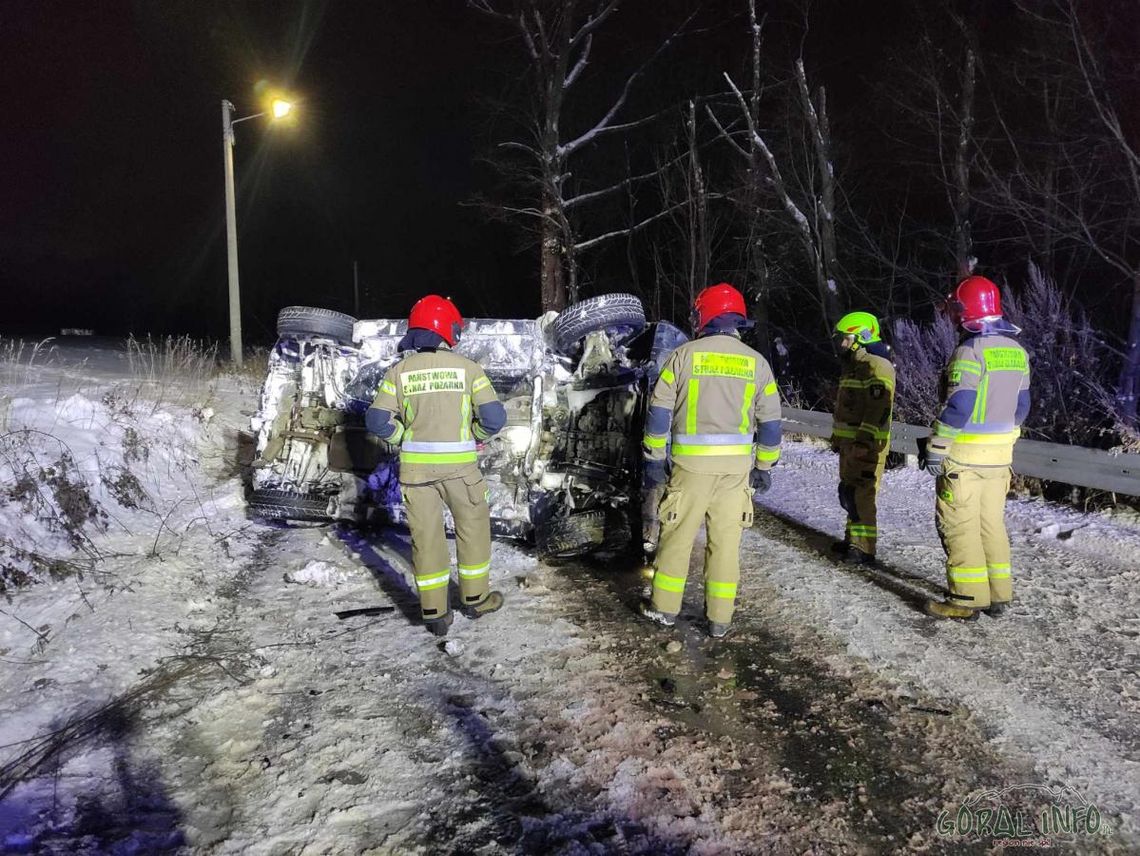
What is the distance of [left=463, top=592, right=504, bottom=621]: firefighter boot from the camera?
13.0 feet

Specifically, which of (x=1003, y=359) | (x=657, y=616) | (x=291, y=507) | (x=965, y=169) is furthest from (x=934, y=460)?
(x=965, y=169)

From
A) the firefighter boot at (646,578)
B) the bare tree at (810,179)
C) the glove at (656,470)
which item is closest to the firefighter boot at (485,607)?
the firefighter boot at (646,578)

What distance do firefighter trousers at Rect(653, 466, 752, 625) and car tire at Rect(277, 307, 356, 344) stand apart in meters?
2.94

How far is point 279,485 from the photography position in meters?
5.15

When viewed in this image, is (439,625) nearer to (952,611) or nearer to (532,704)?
(532,704)

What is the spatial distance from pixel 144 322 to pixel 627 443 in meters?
47.7

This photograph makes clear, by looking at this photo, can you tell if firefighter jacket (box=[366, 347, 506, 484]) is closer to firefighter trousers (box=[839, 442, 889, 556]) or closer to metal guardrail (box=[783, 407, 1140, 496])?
firefighter trousers (box=[839, 442, 889, 556])

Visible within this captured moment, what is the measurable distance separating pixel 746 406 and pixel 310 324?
3.32m

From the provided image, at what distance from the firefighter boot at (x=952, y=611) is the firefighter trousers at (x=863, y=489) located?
0.89m

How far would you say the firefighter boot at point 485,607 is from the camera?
3.96 metres

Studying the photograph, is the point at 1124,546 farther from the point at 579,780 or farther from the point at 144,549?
the point at 144,549

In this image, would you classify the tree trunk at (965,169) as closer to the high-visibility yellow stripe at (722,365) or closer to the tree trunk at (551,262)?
the tree trunk at (551,262)

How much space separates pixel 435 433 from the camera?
373 cm

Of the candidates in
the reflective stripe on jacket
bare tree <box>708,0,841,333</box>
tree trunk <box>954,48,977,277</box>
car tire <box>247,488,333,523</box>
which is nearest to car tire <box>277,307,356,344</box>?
car tire <box>247,488,333,523</box>
